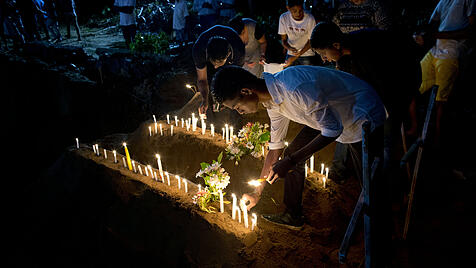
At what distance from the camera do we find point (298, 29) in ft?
16.2

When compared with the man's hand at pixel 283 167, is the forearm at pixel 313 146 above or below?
above

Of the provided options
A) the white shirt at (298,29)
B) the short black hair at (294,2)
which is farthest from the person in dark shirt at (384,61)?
the white shirt at (298,29)

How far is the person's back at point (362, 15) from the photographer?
155 inches

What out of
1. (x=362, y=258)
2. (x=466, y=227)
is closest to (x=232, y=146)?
(x=362, y=258)

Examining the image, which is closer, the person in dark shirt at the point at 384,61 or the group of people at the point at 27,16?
the person in dark shirt at the point at 384,61

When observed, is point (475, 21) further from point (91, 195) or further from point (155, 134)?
point (91, 195)

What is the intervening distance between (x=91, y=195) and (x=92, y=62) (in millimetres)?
7194

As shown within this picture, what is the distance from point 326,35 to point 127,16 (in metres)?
9.43

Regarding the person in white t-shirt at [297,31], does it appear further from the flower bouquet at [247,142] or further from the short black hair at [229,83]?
the short black hair at [229,83]

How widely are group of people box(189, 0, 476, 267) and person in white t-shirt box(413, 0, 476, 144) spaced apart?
1cm

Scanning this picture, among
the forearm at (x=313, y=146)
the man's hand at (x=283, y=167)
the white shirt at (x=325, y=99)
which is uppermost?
the white shirt at (x=325, y=99)

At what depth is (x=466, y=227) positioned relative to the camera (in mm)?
3256

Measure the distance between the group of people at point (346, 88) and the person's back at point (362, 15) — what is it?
1cm

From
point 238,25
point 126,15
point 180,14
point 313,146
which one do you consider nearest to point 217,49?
point 238,25
